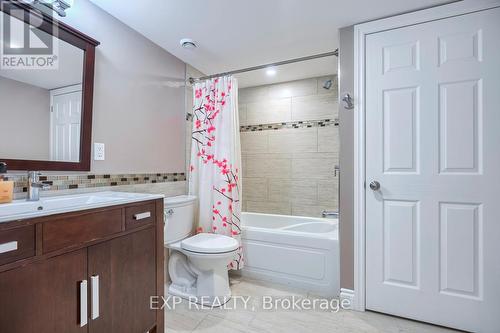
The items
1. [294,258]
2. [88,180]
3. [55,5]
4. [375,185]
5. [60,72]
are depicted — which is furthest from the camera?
[294,258]

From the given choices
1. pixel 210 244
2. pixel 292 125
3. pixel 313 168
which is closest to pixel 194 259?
pixel 210 244

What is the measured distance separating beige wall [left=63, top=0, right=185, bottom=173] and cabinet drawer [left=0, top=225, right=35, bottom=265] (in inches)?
30.6

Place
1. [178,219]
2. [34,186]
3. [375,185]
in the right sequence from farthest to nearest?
[178,219] → [375,185] → [34,186]

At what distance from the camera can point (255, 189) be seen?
10.5 feet

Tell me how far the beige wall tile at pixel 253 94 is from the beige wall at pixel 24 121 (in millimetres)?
2223

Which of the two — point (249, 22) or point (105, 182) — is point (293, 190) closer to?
point (249, 22)

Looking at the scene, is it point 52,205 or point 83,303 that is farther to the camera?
point 52,205

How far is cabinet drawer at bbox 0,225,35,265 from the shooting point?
2.64 feet

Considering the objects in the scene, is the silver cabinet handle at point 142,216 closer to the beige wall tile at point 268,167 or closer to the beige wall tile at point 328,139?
the beige wall tile at point 268,167

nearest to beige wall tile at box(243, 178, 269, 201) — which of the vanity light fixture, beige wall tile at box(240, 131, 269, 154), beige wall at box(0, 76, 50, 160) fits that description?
beige wall tile at box(240, 131, 269, 154)

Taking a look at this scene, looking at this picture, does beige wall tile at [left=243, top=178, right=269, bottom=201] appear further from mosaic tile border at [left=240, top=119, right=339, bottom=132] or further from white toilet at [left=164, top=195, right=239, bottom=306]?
white toilet at [left=164, top=195, right=239, bottom=306]

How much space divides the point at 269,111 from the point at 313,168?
91 centimetres

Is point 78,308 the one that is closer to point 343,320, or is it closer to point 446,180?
point 343,320

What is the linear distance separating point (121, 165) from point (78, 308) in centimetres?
98
